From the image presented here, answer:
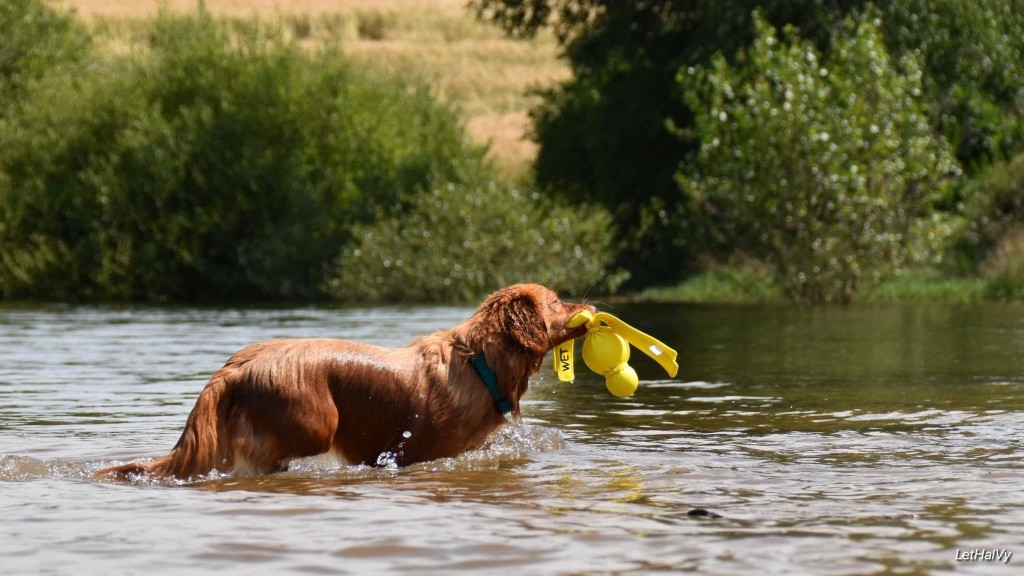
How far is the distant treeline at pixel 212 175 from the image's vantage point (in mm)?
39969

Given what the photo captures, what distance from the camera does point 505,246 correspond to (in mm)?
36219

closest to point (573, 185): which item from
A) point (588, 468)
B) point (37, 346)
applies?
point (37, 346)

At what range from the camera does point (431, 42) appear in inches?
3595

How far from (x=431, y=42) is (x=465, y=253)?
187ft

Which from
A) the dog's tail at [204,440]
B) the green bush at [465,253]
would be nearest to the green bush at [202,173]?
the green bush at [465,253]

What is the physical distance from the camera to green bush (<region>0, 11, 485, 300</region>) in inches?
1587

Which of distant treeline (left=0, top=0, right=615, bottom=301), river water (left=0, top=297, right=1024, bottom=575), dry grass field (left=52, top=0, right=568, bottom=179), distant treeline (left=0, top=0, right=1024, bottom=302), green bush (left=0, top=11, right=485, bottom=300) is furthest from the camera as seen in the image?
dry grass field (left=52, top=0, right=568, bottom=179)

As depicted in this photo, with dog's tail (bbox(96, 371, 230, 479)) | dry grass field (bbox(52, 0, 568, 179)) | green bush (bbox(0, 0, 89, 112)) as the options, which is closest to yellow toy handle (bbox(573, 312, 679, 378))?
dog's tail (bbox(96, 371, 230, 479))

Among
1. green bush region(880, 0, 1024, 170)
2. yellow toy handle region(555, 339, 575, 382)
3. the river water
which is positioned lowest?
the river water

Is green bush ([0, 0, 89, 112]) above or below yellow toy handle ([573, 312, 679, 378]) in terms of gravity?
above

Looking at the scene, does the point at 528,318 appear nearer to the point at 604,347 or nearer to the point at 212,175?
the point at 604,347

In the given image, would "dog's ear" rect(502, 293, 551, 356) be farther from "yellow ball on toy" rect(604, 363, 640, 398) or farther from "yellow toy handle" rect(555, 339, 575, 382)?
"yellow ball on toy" rect(604, 363, 640, 398)

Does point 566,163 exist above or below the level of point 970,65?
below

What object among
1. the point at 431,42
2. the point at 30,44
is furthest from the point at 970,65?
the point at 431,42
